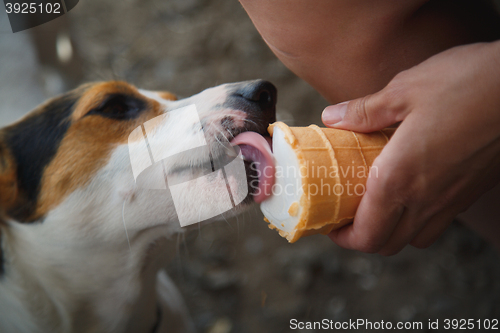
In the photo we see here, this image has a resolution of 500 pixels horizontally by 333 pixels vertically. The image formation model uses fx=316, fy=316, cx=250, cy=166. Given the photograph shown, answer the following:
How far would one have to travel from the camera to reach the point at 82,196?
20.3 inches

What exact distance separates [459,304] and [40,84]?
4.33 ft

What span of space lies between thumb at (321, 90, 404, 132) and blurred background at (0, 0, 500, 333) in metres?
0.22

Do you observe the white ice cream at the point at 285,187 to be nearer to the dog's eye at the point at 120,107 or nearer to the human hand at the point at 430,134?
the human hand at the point at 430,134

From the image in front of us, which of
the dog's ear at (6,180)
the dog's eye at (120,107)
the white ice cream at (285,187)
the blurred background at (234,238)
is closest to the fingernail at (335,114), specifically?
the white ice cream at (285,187)

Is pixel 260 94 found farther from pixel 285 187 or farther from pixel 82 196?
pixel 82 196

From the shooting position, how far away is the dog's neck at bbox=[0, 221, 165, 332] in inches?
19.5

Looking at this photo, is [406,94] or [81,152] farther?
[81,152]

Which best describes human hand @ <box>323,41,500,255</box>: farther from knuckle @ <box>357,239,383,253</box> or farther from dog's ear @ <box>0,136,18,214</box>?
dog's ear @ <box>0,136,18,214</box>

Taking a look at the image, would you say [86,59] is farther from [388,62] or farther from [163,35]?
[388,62]

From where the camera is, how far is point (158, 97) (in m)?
0.61

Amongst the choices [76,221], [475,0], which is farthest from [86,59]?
[475,0]

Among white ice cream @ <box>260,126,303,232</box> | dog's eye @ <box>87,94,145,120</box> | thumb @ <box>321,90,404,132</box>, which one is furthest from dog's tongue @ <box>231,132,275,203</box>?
dog's eye @ <box>87,94,145,120</box>

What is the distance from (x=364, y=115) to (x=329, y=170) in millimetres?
99

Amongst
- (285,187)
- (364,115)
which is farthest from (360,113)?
(285,187)
